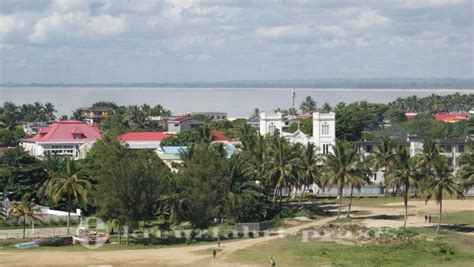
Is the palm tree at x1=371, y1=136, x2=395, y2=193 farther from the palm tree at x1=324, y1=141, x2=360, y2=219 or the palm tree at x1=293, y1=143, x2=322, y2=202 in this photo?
the palm tree at x1=324, y1=141, x2=360, y2=219

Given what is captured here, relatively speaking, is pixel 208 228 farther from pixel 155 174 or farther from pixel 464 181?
pixel 464 181

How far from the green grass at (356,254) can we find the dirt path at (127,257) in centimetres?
206

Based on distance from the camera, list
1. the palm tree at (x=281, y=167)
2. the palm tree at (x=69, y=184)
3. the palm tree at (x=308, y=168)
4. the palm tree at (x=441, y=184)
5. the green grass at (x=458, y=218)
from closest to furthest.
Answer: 1. the palm tree at (x=441, y=184)
2. the palm tree at (x=69, y=184)
3. the green grass at (x=458, y=218)
4. the palm tree at (x=281, y=167)
5. the palm tree at (x=308, y=168)

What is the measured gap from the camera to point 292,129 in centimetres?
12650

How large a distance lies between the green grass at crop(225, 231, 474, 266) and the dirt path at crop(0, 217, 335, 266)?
6.75 ft

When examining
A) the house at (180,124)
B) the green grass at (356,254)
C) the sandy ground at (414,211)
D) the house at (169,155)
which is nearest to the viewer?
the green grass at (356,254)

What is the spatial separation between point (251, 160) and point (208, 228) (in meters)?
12.3

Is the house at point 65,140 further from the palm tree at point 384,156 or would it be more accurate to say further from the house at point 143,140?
the palm tree at point 384,156

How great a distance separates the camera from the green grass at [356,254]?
50.7 metres

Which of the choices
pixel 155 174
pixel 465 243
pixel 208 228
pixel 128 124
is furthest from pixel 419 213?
pixel 128 124

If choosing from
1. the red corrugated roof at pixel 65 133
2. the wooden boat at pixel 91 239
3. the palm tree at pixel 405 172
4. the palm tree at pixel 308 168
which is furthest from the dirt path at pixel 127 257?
the red corrugated roof at pixel 65 133

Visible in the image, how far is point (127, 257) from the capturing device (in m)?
52.5

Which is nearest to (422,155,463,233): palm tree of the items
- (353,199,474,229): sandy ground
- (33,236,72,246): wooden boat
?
(353,199,474,229): sandy ground

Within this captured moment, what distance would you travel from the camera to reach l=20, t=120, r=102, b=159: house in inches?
4200
